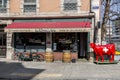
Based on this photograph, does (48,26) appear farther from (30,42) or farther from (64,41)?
(30,42)

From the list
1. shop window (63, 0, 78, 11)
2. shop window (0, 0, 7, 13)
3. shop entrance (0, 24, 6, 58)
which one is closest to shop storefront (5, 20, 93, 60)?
shop entrance (0, 24, 6, 58)

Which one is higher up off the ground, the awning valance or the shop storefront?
the awning valance

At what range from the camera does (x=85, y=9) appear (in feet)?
73.8

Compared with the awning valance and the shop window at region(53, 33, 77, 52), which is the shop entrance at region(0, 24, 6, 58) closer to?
the awning valance

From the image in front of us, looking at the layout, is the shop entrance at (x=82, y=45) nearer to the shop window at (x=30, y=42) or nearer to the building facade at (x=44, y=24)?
the building facade at (x=44, y=24)

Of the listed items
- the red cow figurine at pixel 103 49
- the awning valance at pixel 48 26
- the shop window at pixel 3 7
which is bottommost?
the red cow figurine at pixel 103 49

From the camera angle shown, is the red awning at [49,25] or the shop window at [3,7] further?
the shop window at [3,7]

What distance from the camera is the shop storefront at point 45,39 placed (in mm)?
21953

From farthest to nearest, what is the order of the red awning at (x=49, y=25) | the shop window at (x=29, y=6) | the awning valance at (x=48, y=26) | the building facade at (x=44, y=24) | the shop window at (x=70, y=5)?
the shop window at (x=29, y=6) < the shop window at (x=70, y=5) < the building facade at (x=44, y=24) < the red awning at (x=49, y=25) < the awning valance at (x=48, y=26)

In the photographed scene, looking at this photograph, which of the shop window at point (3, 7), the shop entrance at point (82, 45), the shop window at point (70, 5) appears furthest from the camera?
the shop entrance at point (82, 45)

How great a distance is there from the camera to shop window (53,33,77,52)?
75.6ft

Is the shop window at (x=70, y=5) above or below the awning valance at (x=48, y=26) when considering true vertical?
above

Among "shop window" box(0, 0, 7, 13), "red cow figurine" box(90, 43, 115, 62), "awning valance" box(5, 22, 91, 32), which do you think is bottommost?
"red cow figurine" box(90, 43, 115, 62)

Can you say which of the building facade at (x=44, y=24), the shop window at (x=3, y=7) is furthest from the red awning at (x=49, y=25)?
the shop window at (x=3, y=7)
